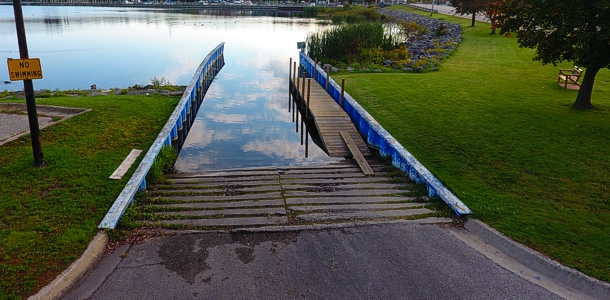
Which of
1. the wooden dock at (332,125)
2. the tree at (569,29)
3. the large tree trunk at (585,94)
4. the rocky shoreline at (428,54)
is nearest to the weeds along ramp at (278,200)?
the wooden dock at (332,125)

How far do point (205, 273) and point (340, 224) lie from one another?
2.22m

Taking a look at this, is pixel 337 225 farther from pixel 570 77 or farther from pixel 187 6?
pixel 187 6

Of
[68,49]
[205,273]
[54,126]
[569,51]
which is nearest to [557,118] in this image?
[569,51]

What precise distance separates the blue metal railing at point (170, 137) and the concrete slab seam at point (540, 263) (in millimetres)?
5274

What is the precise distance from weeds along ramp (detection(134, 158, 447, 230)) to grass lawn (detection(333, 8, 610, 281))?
1062 millimetres

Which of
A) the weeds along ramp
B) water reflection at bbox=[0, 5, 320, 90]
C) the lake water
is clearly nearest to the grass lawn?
the weeds along ramp

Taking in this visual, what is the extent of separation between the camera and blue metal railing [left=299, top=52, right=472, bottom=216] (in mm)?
7629

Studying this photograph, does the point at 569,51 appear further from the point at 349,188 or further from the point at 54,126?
the point at 54,126

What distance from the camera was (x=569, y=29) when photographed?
38.0 feet

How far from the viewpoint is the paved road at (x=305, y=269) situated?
17.5ft

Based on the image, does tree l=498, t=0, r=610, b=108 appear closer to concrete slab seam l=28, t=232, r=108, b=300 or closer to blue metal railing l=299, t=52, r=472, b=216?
blue metal railing l=299, t=52, r=472, b=216

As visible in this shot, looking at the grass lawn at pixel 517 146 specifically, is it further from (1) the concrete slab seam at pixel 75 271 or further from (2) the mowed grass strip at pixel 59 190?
(2) the mowed grass strip at pixel 59 190

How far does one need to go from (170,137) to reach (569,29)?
10.4m

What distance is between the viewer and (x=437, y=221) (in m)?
7.10
